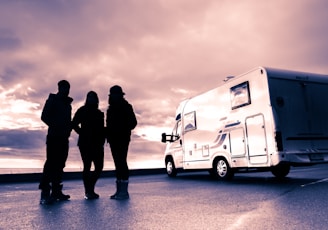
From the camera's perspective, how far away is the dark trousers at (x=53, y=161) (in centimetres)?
537

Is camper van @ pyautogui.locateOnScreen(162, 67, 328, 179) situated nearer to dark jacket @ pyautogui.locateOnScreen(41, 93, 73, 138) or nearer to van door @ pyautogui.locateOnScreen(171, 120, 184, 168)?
van door @ pyautogui.locateOnScreen(171, 120, 184, 168)

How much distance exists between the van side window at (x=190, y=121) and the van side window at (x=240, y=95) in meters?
1.94

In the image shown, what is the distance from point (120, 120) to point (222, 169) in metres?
5.10

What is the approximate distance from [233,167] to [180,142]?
123 inches

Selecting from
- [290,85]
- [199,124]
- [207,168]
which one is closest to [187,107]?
[199,124]

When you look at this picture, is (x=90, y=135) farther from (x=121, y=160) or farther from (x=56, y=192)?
(x=56, y=192)

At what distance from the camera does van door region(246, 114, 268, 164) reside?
27.8 feet

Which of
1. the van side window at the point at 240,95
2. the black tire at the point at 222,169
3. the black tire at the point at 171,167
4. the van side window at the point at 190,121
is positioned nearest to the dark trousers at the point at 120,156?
the van side window at the point at 240,95

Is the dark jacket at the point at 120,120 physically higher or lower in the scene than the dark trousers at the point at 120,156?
higher

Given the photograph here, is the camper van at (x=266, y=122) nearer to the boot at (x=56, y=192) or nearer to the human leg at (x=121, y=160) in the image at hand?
the human leg at (x=121, y=160)

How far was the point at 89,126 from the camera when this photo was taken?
226 inches

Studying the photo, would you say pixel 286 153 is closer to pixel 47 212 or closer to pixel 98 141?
pixel 98 141

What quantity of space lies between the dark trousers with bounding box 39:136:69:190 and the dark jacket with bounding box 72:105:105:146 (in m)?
0.33

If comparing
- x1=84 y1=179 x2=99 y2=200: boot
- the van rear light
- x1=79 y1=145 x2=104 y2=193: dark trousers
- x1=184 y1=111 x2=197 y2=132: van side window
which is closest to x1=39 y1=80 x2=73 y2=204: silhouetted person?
x1=79 y1=145 x2=104 y2=193: dark trousers
